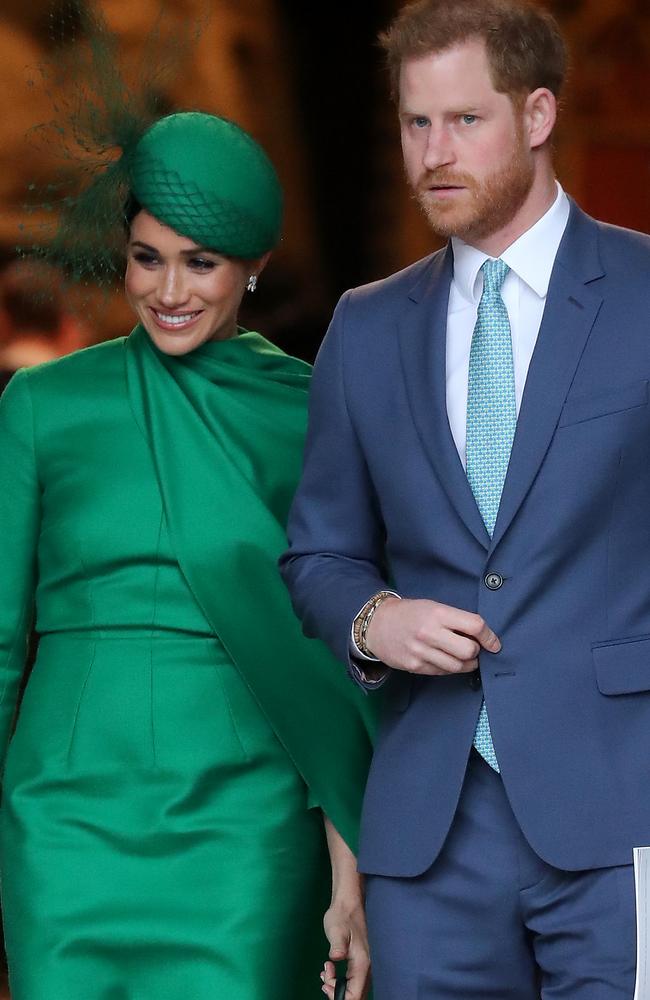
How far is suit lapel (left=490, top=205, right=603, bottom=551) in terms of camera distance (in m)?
2.25

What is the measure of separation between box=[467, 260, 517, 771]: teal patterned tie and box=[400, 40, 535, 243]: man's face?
15 cm

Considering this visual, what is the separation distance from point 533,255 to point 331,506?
0.43 m

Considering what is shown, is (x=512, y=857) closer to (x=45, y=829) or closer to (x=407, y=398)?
A: (x=407, y=398)

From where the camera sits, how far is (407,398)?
2404mm

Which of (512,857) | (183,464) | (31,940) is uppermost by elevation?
(183,464)

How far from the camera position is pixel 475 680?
2295mm

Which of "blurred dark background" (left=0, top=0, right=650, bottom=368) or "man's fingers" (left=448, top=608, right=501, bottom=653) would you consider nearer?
"man's fingers" (left=448, top=608, right=501, bottom=653)

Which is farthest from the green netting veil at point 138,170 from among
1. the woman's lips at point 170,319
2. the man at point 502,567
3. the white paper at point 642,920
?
the white paper at point 642,920

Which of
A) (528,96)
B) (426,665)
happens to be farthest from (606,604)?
(528,96)

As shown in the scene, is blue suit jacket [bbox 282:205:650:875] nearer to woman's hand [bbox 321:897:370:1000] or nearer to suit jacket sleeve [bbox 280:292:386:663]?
suit jacket sleeve [bbox 280:292:386:663]

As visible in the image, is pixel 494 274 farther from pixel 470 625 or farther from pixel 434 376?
pixel 470 625

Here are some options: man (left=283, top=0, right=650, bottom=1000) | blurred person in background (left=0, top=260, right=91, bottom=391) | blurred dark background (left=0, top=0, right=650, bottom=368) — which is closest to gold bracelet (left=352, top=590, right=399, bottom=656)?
man (left=283, top=0, right=650, bottom=1000)

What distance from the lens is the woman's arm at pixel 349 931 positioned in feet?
8.91

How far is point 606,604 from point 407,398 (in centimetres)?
38
